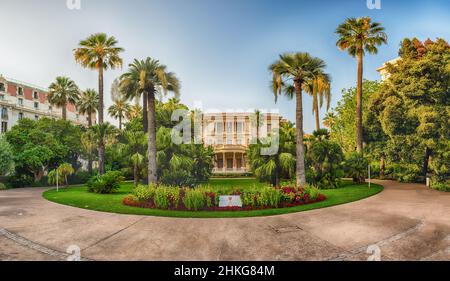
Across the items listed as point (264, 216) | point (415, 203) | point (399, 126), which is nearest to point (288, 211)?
point (264, 216)

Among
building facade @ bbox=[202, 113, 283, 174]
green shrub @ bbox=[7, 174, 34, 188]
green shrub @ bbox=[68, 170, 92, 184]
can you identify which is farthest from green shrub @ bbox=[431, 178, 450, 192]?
green shrub @ bbox=[7, 174, 34, 188]

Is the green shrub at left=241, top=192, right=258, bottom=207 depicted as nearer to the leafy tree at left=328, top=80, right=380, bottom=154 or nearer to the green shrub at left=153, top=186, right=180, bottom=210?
the green shrub at left=153, top=186, right=180, bottom=210

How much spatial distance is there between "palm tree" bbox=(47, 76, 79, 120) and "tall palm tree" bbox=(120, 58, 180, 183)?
31008 mm

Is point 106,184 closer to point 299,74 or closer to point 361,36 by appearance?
point 299,74

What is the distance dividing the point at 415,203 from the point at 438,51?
14.1m

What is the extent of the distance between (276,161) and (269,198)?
18.0 feet

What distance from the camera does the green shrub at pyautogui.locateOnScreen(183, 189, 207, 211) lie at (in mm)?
11898

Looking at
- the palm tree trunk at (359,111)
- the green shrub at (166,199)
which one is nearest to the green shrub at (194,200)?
the green shrub at (166,199)

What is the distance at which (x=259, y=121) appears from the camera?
4991 cm

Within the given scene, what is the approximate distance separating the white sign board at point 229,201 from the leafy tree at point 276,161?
16.4 feet

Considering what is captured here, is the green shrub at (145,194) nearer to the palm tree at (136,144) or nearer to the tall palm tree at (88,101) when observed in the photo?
the palm tree at (136,144)

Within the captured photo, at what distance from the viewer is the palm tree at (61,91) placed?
41.5 metres

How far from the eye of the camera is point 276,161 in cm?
1756

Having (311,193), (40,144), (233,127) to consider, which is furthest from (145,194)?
(233,127)
